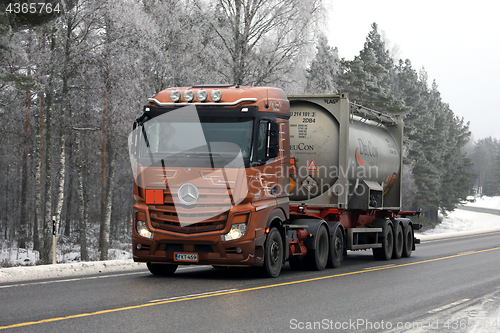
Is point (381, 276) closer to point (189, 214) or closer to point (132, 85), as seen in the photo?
point (189, 214)

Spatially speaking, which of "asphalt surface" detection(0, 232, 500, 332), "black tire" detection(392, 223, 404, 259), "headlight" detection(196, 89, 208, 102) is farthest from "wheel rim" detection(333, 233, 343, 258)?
"headlight" detection(196, 89, 208, 102)

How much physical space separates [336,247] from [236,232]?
4.57 metres

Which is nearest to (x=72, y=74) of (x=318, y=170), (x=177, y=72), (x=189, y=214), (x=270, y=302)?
(x=177, y=72)

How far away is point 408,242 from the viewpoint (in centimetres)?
1952

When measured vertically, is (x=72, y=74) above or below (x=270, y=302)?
above

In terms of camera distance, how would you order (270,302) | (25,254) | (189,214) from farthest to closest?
(25,254), (189,214), (270,302)

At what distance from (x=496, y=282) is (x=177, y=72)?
16.0 meters

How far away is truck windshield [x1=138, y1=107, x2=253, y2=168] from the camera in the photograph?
10.7 meters

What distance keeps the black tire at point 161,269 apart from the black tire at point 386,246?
7.58m

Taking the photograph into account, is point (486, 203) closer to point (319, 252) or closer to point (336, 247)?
point (336, 247)

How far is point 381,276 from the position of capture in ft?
42.6

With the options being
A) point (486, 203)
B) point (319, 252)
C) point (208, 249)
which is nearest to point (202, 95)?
point (208, 249)

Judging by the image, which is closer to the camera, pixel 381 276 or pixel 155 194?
pixel 155 194

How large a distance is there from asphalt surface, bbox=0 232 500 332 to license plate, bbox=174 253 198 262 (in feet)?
1.43
